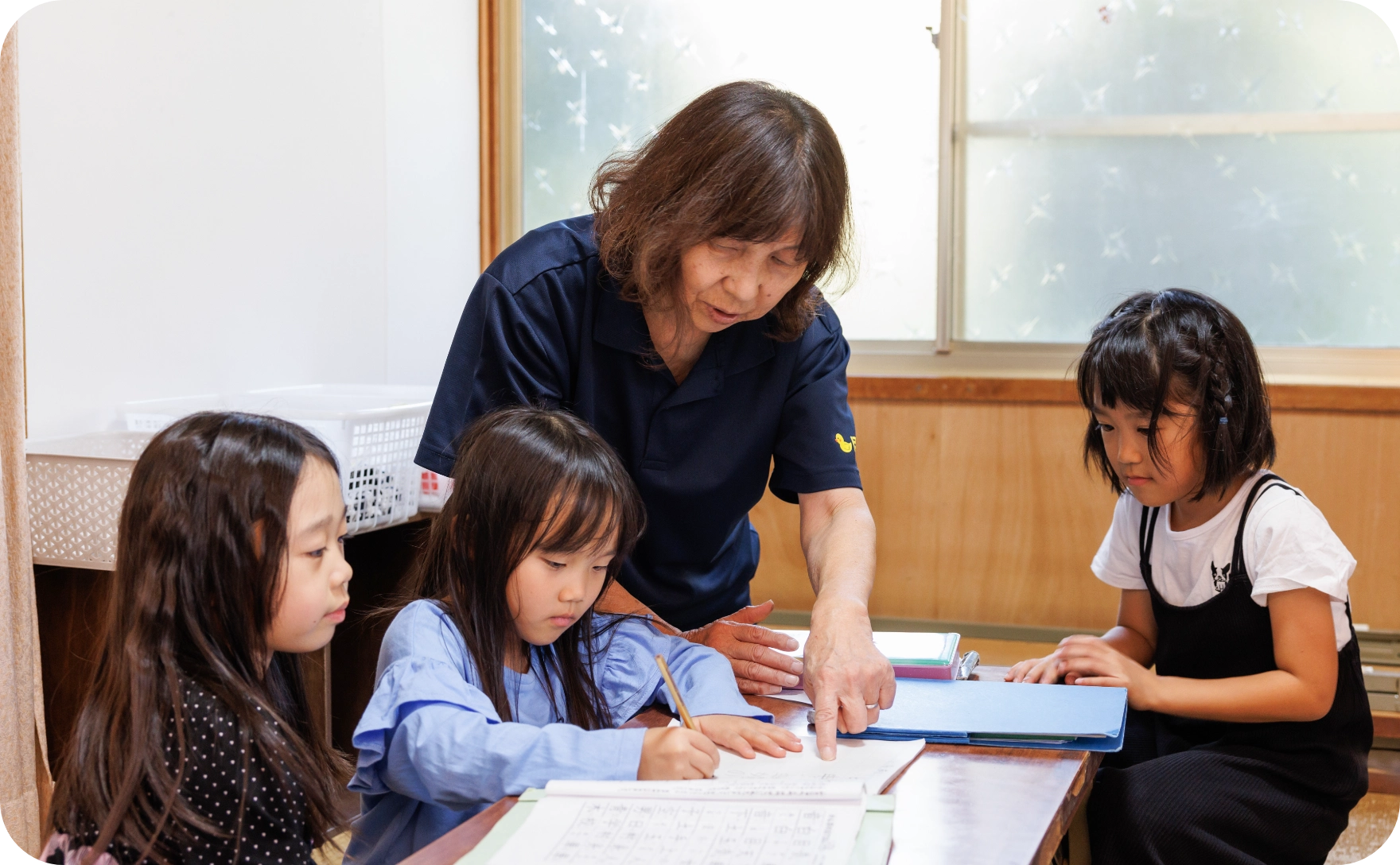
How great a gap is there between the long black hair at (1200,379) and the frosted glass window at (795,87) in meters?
1.61

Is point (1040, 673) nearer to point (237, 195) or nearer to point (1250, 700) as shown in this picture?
point (1250, 700)

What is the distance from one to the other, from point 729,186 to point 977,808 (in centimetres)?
65

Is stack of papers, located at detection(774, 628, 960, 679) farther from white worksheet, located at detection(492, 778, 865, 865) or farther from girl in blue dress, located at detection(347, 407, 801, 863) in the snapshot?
white worksheet, located at detection(492, 778, 865, 865)

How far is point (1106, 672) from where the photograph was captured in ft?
4.28

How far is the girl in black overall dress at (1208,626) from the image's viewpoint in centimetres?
127

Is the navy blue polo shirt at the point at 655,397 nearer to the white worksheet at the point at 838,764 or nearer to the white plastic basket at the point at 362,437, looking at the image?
the white worksheet at the point at 838,764

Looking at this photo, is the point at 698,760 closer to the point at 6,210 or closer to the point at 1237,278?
the point at 6,210

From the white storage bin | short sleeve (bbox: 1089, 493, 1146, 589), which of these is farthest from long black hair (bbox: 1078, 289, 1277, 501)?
the white storage bin

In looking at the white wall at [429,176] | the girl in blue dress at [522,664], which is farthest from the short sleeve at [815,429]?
the white wall at [429,176]

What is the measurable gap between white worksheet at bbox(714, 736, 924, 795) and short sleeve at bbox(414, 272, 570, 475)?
54 centimetres

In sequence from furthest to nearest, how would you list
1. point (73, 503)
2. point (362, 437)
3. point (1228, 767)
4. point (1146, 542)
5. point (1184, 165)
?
point (1184, 165) → point (362, 437) → point (73, 503) → point (1146, 542) → point (1228, 767)

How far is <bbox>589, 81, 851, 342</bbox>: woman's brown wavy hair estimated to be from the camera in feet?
3.93

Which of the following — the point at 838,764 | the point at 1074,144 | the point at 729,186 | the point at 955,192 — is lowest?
the point at 838,764

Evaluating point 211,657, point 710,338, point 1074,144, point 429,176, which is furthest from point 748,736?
point 429,176
